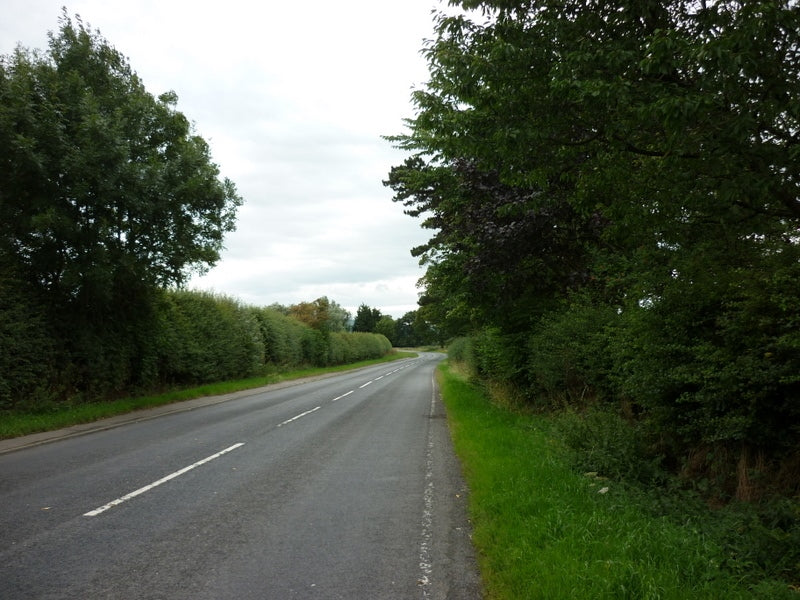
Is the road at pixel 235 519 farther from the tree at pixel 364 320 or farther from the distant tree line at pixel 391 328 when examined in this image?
the tree at pixel 364 320

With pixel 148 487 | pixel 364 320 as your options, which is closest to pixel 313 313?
pixel 148 487

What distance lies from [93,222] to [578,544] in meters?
15.8

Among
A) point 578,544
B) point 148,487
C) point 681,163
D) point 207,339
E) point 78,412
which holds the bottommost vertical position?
point 578,544

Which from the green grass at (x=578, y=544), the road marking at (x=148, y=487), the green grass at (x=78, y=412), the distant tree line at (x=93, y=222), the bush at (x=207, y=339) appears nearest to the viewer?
the green grass at (x=578, y=544)

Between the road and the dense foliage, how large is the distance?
10.3 ft

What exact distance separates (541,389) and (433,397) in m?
8.34

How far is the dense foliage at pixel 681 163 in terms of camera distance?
4.56 m

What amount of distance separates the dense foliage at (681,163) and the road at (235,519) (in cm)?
313

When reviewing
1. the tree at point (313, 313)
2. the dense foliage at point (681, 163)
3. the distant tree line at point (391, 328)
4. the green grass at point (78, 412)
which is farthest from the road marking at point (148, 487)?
the distant tree line at point (391, 328)

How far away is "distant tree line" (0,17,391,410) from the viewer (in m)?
13.1

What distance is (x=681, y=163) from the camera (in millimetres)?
5461

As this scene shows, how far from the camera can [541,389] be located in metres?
13.5

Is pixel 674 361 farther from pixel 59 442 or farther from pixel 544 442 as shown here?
pixel 59 442

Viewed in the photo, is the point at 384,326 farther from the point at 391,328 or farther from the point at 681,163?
the point at 681,163
